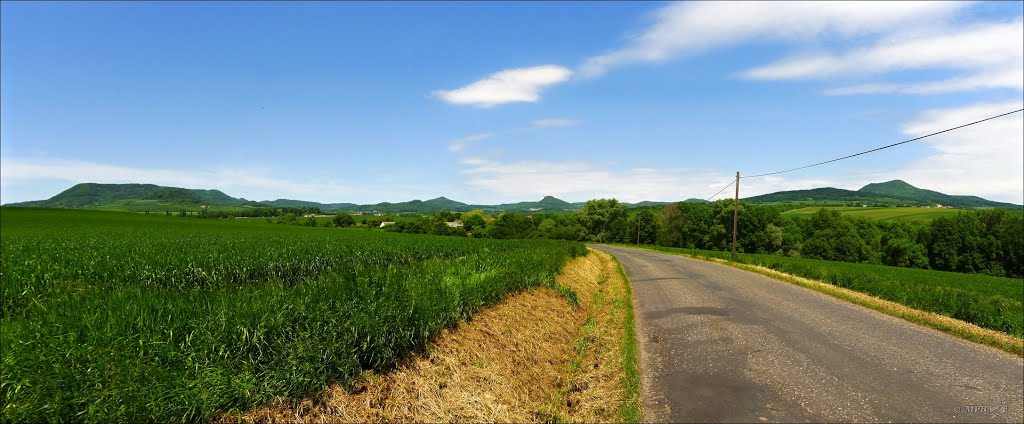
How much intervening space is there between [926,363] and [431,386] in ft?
29.3

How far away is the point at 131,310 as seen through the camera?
476cm

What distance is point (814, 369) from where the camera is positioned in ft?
23.1

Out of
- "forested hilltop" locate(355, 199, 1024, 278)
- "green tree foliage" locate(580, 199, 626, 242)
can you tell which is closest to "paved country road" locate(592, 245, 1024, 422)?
"forested hilltop" locate(355, 199, 1024, 278)

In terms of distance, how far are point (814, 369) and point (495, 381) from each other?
5.59m

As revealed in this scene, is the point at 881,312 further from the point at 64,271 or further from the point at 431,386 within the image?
the point at 64,271

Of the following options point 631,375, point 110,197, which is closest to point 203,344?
point 631,375

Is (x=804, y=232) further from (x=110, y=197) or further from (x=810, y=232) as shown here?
(x=110, y=197)

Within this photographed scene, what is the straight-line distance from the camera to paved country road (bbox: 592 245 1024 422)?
5.60m

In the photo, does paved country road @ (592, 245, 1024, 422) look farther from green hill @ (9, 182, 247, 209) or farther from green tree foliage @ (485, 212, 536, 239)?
green hill @ (9, 182, 247, 209)

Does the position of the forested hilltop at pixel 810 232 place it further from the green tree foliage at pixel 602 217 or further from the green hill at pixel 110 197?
the green hill at pixel 110 197

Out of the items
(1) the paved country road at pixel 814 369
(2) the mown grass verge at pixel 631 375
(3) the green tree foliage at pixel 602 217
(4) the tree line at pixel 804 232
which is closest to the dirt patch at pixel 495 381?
(2) the mown grass verge at pixel 631 375

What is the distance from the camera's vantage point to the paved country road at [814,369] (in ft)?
18.4

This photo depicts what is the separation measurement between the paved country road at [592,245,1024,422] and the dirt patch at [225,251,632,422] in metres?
0.89

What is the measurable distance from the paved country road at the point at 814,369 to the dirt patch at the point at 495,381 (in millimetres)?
894
